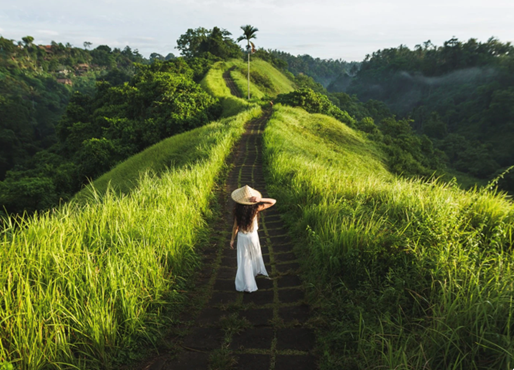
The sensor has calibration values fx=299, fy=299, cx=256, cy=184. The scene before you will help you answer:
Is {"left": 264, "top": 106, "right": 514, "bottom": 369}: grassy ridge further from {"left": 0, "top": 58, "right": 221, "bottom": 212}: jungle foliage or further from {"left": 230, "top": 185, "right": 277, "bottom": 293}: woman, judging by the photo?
{"left": 0, "top": 58, "right": 221, "bottom": 212}: jungle foliage

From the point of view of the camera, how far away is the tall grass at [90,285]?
8.45 ft

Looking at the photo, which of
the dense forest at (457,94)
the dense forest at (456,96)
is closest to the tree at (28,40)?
the dense forest at (456,96)

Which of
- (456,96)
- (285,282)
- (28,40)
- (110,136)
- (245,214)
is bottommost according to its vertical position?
(110,136)

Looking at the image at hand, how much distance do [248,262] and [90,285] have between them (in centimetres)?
197

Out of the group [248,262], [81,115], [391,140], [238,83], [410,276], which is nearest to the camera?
[410,276]

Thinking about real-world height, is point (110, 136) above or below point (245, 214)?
below

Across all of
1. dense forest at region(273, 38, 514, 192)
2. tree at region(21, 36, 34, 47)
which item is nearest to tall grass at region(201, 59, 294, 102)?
dense forest at region(273, 38, 514, 192)

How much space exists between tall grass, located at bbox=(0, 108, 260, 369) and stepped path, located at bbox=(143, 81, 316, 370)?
35 cm

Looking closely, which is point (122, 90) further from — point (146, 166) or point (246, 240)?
point (246, 240)

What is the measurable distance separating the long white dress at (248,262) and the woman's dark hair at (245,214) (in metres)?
0.06

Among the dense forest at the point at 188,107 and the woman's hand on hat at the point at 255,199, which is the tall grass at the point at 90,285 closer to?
the woman's hand on hat at the point at 255,199

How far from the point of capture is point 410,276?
332 cm

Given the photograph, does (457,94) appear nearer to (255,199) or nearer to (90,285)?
(255,199)

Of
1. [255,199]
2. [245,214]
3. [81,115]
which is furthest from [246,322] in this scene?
[81,115]
